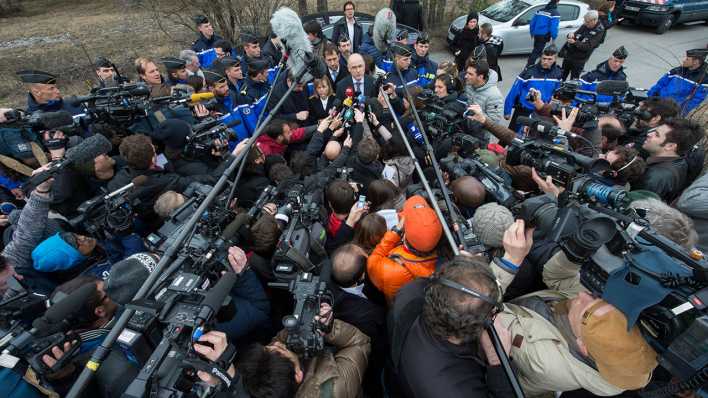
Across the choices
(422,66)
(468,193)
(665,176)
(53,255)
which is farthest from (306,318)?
(422,66)

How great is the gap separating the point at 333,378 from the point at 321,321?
0.30 m

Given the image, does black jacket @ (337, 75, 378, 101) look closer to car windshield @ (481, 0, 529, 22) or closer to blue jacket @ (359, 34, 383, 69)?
blue jacket @ (359, 34, 383, 69)

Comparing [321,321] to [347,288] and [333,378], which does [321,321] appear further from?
[347,288]

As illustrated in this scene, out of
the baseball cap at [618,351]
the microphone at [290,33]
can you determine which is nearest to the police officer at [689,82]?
the baseball cap at [618,351]

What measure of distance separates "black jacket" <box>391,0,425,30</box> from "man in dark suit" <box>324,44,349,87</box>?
15.8ft

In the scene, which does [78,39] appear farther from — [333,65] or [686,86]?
[686,86]

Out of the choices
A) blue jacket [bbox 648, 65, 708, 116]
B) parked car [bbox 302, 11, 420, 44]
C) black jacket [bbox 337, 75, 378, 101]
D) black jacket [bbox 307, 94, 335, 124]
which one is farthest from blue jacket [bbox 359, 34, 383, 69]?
blue jacket [bbox 648, 65, 708, 116]

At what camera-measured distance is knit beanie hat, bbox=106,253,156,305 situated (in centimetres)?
188

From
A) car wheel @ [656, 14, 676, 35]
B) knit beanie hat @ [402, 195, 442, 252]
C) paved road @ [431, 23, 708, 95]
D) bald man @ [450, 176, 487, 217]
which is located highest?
knit beanie hat @ [402, 195, 442, 252]

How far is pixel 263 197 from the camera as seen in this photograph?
288 centimetres

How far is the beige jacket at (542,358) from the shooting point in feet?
5.08

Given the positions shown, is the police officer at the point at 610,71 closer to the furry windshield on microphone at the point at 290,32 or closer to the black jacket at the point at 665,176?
the black jacket at the point at 665,176

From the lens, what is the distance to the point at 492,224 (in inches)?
90.3

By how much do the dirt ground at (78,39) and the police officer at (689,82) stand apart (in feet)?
24.2
